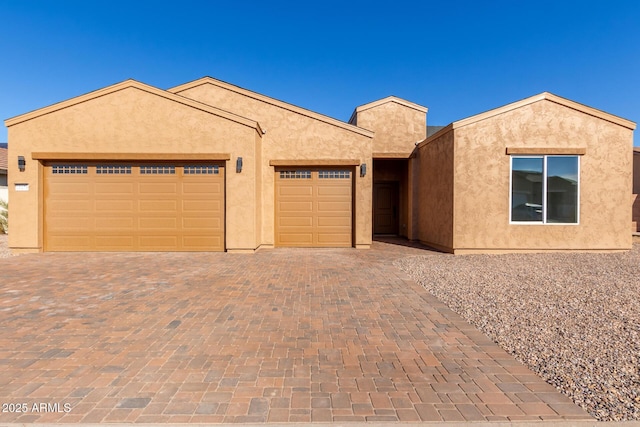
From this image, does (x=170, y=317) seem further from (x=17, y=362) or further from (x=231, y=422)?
(x=231, y=422)

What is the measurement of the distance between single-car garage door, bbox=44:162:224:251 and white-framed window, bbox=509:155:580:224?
30.1 feet

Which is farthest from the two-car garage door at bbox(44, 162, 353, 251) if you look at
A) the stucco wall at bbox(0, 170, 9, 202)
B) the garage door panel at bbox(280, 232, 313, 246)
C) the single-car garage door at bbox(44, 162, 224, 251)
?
the stucco wall at bbox(0, 170, 9, 202)

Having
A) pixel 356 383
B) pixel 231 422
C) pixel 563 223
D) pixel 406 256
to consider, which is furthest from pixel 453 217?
pixel 231 422

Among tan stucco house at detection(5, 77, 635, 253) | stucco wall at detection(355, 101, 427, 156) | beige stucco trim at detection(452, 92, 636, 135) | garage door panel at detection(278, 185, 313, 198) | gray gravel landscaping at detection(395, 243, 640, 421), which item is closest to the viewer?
gray gravel landscaping at detection(395, 243, 640, 421)

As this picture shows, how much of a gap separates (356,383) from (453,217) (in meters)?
7.99

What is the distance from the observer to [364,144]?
10812 mm

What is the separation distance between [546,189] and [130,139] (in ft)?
41.8

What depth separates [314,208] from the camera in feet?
35.6

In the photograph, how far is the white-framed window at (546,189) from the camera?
9.31m

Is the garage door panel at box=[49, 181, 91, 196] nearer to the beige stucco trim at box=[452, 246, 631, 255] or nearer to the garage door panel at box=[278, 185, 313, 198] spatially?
the garage door panel at box=[278, 185, 313, 198]

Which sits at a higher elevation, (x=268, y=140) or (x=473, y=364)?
(x=268, y=140)

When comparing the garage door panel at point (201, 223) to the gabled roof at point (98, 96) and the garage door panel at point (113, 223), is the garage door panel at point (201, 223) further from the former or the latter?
the gabled roof at point (98, 96)

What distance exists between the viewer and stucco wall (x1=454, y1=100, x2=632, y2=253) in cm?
927

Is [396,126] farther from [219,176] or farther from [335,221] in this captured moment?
[219,176]
